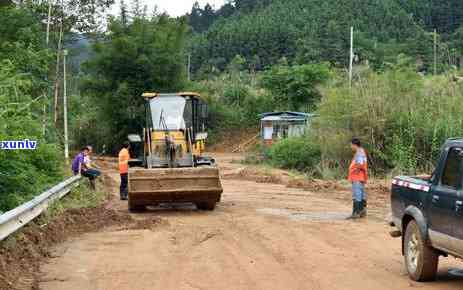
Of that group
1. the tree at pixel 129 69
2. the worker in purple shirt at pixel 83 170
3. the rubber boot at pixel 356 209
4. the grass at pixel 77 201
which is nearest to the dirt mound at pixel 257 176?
the worker in purple shirt at pixel 83 170

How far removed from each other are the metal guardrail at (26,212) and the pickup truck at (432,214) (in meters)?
5.74

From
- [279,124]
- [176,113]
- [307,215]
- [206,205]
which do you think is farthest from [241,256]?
[279,124]

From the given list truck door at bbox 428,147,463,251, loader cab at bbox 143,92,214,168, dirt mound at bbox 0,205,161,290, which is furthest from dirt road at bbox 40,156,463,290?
loader cab at bbox 143,92,214,168

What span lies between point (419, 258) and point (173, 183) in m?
9.36

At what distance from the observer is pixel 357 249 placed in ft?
41.3

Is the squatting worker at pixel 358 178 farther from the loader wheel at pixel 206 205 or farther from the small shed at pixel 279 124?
the small shed at pixel 279 124

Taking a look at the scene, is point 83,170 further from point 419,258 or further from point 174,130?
point 419,258

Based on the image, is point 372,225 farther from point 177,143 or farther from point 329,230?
→ point 177,143

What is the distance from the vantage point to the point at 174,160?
20094 mm

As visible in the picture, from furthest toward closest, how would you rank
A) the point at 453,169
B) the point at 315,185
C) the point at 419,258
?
the point at 315,185 < the point at 419,258 < the point at 453,169

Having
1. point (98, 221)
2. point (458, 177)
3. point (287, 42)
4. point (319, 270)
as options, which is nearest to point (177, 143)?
point (98, 221)

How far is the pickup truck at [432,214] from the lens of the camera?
8939 millimetres

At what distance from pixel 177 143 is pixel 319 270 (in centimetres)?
1053

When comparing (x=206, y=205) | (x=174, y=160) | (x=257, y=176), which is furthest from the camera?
(x=257, y=176)
